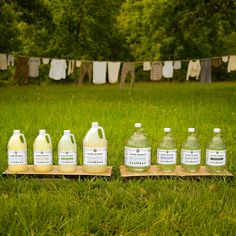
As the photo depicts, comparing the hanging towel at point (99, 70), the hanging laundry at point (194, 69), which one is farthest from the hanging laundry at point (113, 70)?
the hanging laundry at point (194, 69)

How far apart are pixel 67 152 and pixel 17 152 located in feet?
1.38

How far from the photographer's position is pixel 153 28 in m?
33.2

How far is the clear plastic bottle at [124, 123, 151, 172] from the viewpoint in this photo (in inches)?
163

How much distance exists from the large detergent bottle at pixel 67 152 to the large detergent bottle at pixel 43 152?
0.09 m

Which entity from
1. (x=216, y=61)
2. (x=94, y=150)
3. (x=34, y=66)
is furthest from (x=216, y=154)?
(x=216, y=61)

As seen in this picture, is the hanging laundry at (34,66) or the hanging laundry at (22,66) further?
the hanging laundry at (22,66)

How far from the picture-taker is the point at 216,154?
4184 mm

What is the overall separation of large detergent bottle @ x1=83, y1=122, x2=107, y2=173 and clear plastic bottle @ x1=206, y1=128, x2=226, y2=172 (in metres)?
0.88

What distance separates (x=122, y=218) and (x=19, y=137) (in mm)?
1360

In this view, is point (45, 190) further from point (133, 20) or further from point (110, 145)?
point (133, 20)

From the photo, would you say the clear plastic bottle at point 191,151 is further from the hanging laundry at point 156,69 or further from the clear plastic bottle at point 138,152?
the hanging laundry at point 156,69

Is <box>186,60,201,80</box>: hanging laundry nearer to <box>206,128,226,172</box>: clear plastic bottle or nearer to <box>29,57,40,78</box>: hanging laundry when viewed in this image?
<box>29,57,40,78</box>: hanging laundry

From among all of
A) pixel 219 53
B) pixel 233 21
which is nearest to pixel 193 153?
pixel 233 21

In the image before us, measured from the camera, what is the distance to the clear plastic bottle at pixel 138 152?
13.6 ft
